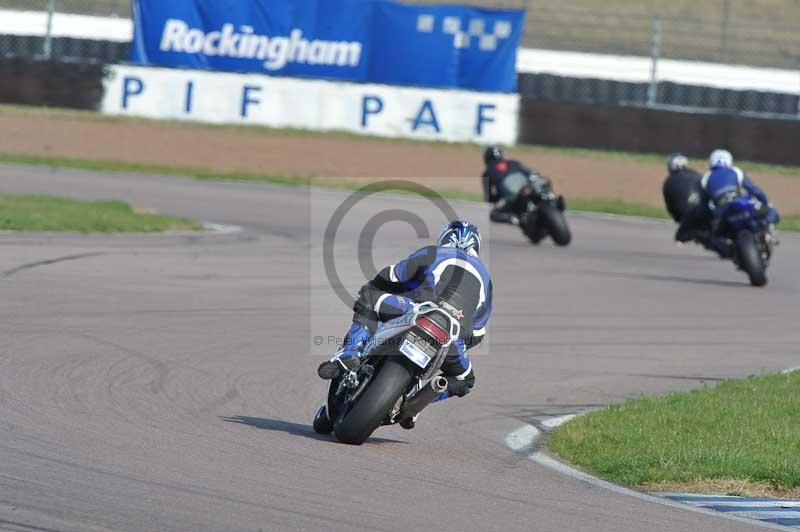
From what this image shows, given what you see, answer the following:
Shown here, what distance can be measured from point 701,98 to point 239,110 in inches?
319

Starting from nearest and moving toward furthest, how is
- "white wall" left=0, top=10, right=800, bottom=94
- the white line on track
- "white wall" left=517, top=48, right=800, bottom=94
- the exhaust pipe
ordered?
the exhaust pipe
the white line on track
"white wall" left=0, top=10, right=800, bottom=94
"white wall" left=517, top=48, right=800, bottom=94

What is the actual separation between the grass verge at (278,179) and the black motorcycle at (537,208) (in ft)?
15.4

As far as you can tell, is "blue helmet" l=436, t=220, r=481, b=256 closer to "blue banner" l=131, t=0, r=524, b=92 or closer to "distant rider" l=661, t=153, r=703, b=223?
"distant rider" l=661, t=153, r=703, b=223

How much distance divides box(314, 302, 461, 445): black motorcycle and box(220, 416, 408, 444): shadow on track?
6.5 inches

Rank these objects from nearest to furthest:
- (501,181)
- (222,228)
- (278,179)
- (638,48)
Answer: (222,228), (501,181), (278,179), (638,48)

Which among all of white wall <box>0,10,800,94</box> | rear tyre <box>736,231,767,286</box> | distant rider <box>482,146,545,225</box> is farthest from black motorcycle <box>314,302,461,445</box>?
white wall <box>0,10,800,94</box>

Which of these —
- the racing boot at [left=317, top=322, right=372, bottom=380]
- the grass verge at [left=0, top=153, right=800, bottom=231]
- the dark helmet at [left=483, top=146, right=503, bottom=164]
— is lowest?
the grass verge at [left=0, top=153, right=800, bottom=231]

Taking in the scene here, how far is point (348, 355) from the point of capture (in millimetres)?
8023

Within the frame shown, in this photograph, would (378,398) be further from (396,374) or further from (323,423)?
(323,423)

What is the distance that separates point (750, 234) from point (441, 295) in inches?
388

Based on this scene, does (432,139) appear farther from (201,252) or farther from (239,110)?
(201,252)

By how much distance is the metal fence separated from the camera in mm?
26969

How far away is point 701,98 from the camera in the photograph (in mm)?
27062

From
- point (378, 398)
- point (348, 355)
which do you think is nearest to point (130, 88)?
point (348, 355)
